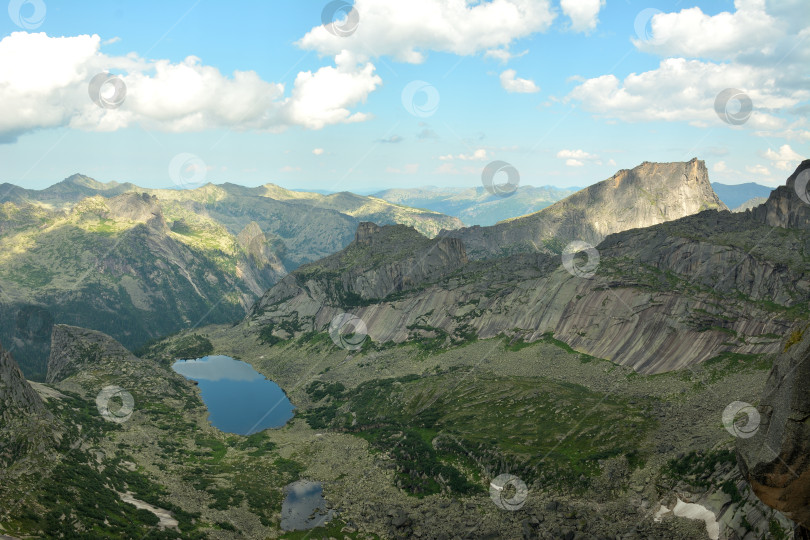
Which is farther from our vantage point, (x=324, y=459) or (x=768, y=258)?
(x=768, y=258)

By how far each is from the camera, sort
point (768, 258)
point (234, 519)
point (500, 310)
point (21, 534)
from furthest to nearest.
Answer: point (500, 310)
point (768, 258)
point (234, 519)
point (21, 534)

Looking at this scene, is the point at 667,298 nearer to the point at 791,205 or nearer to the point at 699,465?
the point at 791,205

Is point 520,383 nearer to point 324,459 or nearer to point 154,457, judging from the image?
point 324,459

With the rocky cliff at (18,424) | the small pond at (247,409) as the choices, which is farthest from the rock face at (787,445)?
the small pond at (247,409)

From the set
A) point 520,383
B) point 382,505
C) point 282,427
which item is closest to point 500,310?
point 520,383

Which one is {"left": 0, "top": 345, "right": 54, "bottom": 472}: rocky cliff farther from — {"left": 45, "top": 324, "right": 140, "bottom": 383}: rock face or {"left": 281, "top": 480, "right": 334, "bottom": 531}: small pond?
{"left": 45, "top": 324, "right": 140, "bottom": 383}: rock face

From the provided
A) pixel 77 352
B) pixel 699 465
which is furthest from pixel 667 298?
pixel 77 352

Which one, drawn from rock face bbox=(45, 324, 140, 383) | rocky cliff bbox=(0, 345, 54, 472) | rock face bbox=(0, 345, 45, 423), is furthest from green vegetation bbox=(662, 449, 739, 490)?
rock face bbox=(45, 324, 140, 383)
